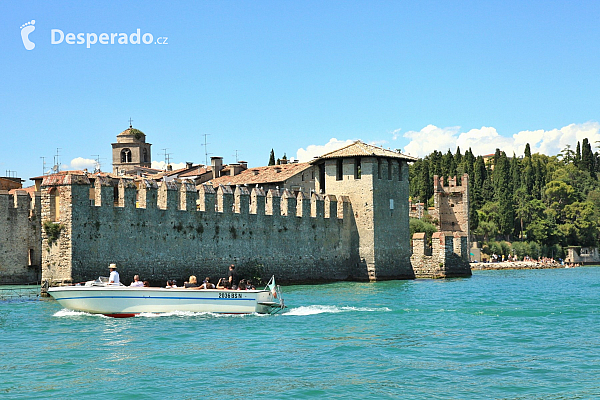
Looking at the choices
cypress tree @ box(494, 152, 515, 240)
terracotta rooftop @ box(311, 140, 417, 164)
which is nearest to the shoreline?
cypress tree @ box(494, 152, 515, 240)

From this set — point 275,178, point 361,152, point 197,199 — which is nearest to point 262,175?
point 275,178

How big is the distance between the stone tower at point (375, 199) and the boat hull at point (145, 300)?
15.3 meters

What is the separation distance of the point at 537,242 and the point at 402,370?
70.9 m

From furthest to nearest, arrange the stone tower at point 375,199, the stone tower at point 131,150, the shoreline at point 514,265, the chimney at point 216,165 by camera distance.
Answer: the stone tower at point 131,150 < the shoreline at point 514,265 < the chimney at point 216,165 < the stone tower at point 375,199

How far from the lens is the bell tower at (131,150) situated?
76.4 metres

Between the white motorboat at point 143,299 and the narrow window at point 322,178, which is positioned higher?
the narrow window at point 322,178

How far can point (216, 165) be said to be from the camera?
2041 inches

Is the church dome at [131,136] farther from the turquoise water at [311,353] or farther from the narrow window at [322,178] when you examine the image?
the turquoise water at [311,353]

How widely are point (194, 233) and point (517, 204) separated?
6042 cm

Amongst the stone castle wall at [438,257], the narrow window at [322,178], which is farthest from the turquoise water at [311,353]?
the narrow window at [322,178]

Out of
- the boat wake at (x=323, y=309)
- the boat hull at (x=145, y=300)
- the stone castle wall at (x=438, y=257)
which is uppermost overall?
the stone castle wall at (x=438, y=257)

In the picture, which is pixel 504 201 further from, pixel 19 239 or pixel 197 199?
pixel 197 199

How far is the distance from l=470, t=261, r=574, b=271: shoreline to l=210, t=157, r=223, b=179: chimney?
89.3 ft

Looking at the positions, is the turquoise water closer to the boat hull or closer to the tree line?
the boat hull
